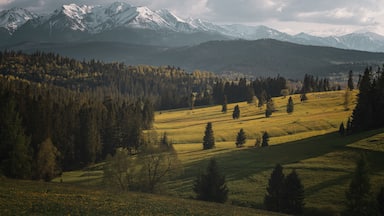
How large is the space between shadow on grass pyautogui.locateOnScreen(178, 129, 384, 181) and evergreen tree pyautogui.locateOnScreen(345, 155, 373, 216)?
26780mm

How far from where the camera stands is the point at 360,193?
1718 inches

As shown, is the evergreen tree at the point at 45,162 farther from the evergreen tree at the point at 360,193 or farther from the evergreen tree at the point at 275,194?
the evergreen tree at the point at 360,193

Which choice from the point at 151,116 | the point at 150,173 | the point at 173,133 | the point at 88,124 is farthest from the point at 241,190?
the point at 151,116

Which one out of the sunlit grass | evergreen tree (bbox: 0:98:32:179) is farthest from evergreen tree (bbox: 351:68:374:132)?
evergreen tree (bbox: 0:98:32:179)

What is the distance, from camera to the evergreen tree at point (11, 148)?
202 feet

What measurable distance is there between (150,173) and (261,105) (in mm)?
110010

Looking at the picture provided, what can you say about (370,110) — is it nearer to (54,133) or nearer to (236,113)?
(236,113)

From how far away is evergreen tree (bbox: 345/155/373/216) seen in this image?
141ft

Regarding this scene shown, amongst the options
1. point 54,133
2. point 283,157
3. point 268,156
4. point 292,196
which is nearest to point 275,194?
point 292,196

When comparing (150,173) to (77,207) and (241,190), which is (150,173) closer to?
(241,190)

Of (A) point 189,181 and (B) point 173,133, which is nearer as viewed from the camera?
(A) point 189,181

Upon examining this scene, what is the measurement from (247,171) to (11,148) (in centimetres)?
4315

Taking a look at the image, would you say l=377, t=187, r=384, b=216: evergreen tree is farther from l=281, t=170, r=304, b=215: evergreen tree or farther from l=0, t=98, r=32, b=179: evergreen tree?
l=0, t=98, r=32, b=179: evergreen tree

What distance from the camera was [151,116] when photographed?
486ft
